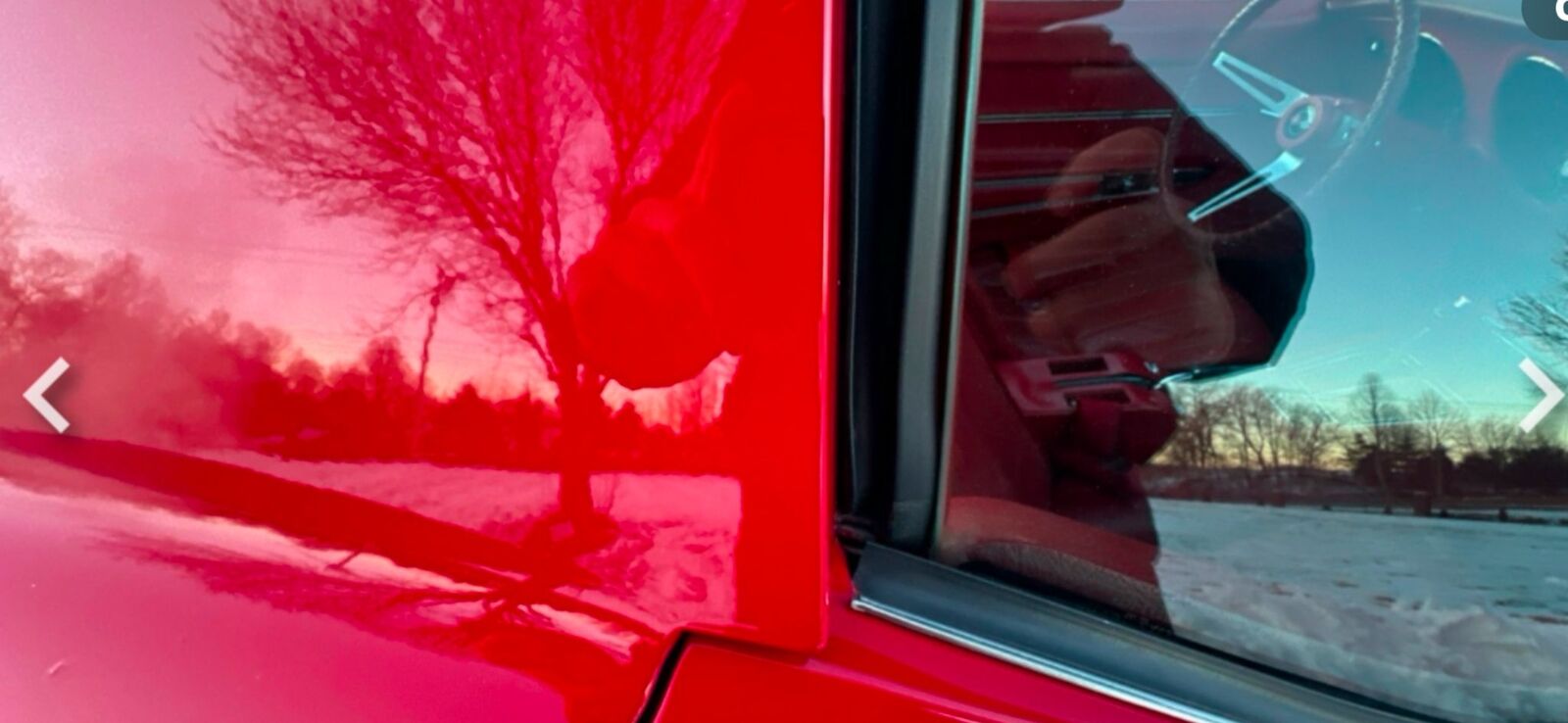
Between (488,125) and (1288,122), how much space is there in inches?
30.4

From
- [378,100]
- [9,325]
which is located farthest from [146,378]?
[378,100]

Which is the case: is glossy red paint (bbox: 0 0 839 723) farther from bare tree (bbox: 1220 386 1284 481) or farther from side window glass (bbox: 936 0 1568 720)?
bare tree (bbox: 1220 386 1284 481)

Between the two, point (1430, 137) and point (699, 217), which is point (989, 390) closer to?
point (699, 217)

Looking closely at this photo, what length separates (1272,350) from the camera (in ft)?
3.61

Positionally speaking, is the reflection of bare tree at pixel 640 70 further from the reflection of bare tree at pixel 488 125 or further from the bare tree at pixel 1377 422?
the bare tree at pixel 1377 422

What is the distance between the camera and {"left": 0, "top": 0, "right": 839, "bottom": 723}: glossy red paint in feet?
2.79

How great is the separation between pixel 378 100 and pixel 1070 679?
70 centimetres

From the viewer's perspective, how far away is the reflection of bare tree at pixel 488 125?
855 mm

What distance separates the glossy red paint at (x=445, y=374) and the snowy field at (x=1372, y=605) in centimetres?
38

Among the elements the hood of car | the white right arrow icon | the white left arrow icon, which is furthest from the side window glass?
the white left arrow icon

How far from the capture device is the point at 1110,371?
1.05 metres

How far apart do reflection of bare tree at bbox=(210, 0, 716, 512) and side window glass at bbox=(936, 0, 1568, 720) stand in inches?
11.4

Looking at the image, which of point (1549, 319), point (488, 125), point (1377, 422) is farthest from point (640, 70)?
point (1549, 319)

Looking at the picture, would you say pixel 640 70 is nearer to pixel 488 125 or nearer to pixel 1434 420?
pixel 488 125
